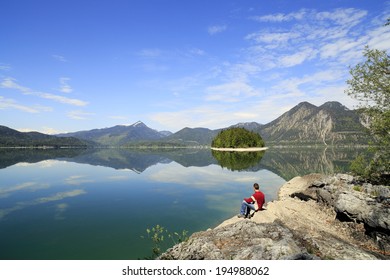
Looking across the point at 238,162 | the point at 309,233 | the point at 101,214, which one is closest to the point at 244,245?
the point at 309,233

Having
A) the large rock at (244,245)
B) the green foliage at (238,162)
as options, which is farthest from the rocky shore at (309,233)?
the green foliage at (238,162)

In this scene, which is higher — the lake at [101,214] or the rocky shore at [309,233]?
the rocky shore at [309,233]

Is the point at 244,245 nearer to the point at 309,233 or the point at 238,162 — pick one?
the point at 309,233

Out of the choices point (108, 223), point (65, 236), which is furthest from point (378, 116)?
point (65, 236)

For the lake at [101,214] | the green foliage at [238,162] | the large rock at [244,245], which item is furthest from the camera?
the green foliage at [238,162]

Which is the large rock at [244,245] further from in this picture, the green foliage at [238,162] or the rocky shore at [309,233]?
the green foliage at [238,162]

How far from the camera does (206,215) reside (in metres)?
29.5

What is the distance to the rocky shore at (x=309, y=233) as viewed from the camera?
14.1 m

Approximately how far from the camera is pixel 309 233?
19234mm

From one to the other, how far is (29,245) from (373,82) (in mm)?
37357
